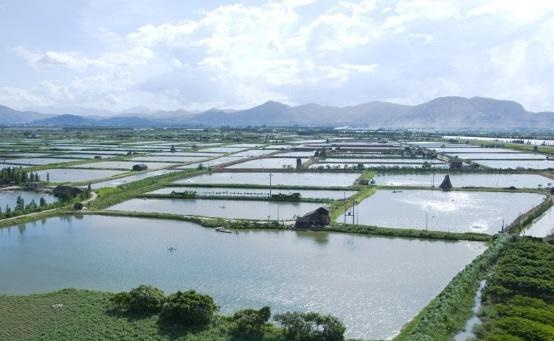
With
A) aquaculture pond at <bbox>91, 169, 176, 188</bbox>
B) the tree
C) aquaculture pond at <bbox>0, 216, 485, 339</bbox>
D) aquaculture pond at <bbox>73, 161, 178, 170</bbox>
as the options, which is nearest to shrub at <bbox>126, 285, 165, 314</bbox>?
aquaculture pond at <bbox>0, 216, 485, 339</bbox>

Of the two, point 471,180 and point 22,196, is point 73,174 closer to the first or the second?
point 22,196

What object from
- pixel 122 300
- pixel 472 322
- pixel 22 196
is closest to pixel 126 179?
pixel 22 196

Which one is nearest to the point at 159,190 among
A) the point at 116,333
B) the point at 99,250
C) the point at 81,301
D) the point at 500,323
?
the point at 99,250

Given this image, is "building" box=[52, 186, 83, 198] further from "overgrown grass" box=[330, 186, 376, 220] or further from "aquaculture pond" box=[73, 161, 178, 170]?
"overgrown grass" box=[330, 186, 376, 220]

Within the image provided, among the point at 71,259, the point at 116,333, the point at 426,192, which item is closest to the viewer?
the point at 116,333

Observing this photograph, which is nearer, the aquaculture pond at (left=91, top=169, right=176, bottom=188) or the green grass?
the green grass

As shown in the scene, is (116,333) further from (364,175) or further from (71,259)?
(364,175)

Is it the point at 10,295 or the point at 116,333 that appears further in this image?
the point at 10,295
